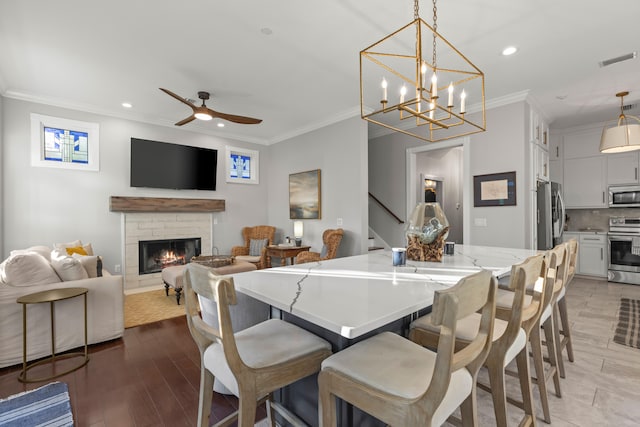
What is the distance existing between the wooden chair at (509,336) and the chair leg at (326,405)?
0.43 m

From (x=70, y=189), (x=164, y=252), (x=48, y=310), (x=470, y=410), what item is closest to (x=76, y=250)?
(x=70, y=189)

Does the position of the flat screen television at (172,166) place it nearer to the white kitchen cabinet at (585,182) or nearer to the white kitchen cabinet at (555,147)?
the white kitchen cabinet at (555,147)

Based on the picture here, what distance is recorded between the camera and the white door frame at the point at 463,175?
442 cm

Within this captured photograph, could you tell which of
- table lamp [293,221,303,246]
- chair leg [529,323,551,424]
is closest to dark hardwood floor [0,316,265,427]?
chair leg [529,323,551,424]

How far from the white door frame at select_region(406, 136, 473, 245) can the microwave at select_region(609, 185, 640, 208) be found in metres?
2.87

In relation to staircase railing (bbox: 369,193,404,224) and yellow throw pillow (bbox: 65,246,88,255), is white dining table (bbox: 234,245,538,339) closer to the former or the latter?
staircase railing (bbox: 369,193,404,224)

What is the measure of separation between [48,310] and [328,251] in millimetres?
3199

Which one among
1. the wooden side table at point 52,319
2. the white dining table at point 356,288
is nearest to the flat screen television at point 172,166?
the wooden side table at point 52,319

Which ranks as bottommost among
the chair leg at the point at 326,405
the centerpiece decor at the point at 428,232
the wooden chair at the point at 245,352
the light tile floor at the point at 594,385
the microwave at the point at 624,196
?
the light tile floor at the point at 594,385

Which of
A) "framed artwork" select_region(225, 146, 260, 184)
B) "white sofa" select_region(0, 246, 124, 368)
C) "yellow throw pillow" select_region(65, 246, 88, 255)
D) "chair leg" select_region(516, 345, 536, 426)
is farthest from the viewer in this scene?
"framed artwork" select_region(225, 146, 260, 184)

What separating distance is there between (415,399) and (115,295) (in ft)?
9.93

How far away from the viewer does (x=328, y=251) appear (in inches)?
181

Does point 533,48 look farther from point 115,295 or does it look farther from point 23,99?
point 23,99

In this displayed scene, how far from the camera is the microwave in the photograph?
16.2 ft
